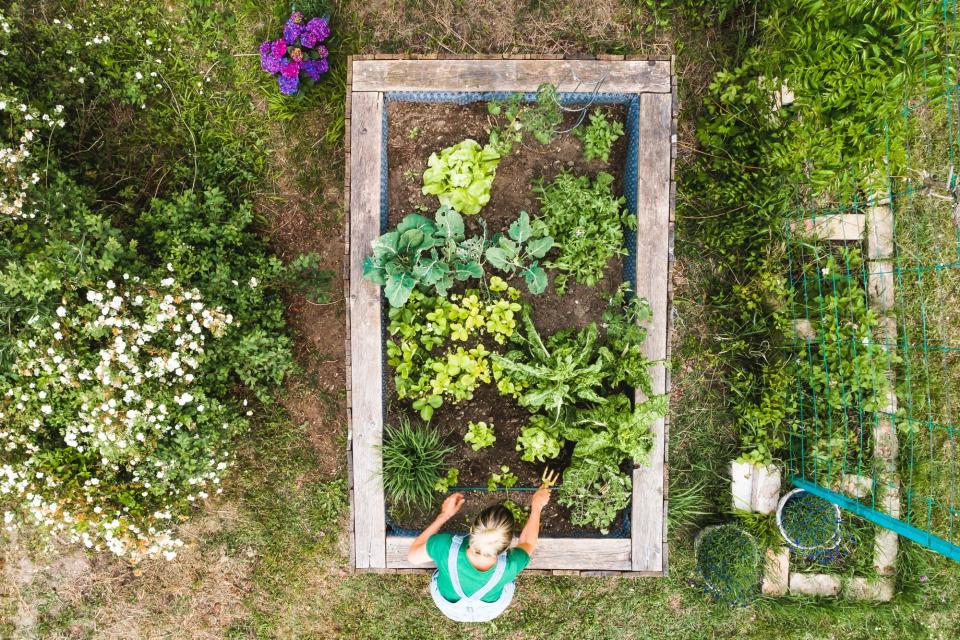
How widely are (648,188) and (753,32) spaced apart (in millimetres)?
1745

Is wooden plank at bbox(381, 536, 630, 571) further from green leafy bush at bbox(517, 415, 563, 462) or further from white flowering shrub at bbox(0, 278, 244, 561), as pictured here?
white flowering shrub at bbox(0, 278, 244, 561)

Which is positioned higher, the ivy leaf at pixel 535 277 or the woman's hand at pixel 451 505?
the ivy leaf at pixel 535 277

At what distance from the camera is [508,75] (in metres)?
3.62

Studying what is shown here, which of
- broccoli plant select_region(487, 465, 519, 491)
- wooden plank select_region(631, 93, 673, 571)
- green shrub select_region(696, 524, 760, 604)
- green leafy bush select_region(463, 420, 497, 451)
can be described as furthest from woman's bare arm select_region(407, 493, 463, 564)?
green shrub select_region(696, 524, 760, 604)

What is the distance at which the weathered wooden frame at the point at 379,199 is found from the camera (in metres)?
3.62

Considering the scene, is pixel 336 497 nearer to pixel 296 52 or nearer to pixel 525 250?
pixel 525 250

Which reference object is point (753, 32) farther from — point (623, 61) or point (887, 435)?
Answer: point (887, 435)

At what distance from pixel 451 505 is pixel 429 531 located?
23 cm

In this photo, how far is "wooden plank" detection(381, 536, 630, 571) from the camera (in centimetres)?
380

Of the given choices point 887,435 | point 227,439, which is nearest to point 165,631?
point 227,439

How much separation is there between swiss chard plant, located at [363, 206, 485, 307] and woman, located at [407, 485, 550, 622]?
1.44 m

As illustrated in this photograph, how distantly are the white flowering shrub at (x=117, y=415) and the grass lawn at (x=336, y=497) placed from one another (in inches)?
31.5

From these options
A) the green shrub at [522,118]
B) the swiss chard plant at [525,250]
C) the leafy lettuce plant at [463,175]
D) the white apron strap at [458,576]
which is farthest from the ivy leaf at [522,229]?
the white apron strap at [458,576]

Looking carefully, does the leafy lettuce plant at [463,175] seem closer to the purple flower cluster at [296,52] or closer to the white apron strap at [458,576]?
the purple flower cluster at [296,52]
